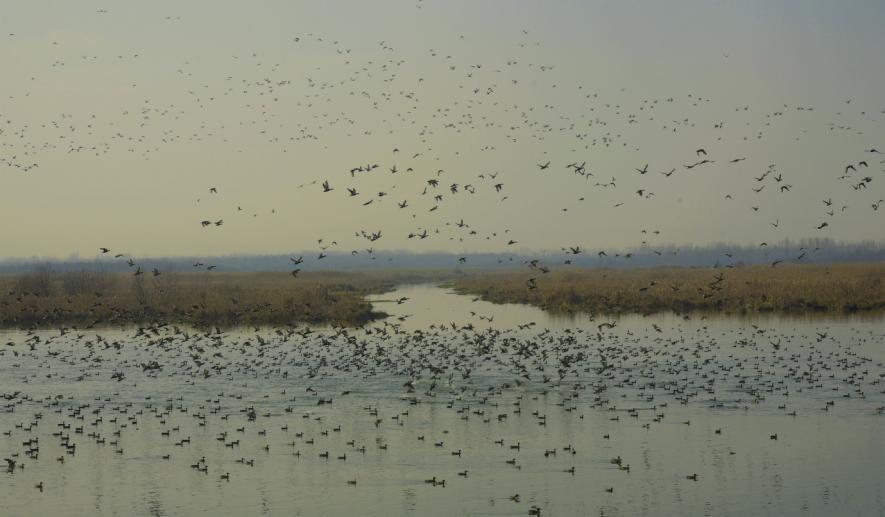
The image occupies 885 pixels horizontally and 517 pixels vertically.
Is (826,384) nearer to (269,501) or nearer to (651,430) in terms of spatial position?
(651,430)

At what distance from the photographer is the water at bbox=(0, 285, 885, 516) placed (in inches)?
907

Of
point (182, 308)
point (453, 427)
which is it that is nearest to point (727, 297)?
point (182, 308)

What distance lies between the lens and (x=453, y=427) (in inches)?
1212

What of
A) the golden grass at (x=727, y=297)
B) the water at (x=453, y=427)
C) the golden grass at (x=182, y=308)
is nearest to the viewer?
the water at (x=453, y=427)

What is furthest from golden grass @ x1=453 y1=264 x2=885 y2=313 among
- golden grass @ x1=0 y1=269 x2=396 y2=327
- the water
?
the water

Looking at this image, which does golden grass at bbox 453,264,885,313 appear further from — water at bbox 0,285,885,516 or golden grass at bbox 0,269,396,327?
water at bbox 0,285,885,516

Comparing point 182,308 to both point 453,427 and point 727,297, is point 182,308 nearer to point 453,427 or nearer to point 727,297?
point 727,297

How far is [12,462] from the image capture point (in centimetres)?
2623

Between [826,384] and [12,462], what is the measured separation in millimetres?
25545

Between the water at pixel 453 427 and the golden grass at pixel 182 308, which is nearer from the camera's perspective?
the water at pixel 453 427

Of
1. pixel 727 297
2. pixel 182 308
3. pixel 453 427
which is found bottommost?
pixel 453 427

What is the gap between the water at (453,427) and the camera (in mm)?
23031

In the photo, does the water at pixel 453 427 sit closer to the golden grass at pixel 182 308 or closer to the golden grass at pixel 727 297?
the golden grass at pixel 182 308

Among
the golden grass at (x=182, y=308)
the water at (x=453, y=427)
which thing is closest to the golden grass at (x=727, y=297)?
the golden grass at (x=182, y=308)
